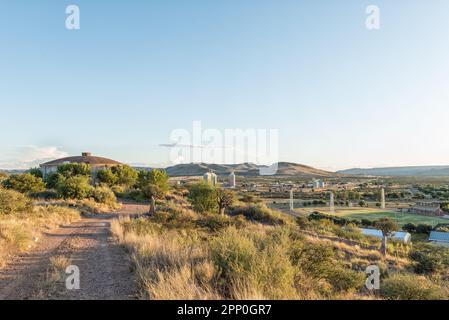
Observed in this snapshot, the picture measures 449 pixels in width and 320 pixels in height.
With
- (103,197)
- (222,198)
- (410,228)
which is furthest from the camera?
(410,228)

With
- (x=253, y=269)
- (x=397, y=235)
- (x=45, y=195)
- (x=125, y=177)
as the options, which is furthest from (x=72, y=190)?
(x=397, y=235)

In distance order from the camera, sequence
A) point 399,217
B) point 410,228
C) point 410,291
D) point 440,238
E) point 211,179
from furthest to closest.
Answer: point 399,217
point 410,228
point 211,179
point 440,238
point 410,291

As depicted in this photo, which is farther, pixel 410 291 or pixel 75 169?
pixel 75 169

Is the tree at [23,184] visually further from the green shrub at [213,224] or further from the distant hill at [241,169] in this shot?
the distant hill at [241,169]

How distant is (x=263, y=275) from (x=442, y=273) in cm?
1540

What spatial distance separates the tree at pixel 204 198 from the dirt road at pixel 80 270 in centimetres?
1206

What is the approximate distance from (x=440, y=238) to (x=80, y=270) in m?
30.4

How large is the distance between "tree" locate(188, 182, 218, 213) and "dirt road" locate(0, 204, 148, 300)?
12.1m

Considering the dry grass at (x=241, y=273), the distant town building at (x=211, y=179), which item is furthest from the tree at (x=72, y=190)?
the dry grass at (x=241, y=273)

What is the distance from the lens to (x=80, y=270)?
279 inches

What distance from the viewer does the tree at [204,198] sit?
2366 centimetres

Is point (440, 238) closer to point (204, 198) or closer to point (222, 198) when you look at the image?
point (222, 198)

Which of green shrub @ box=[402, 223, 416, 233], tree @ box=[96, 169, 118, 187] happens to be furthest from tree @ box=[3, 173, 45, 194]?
green shrub @ box=[402, 223, 416, 233]
